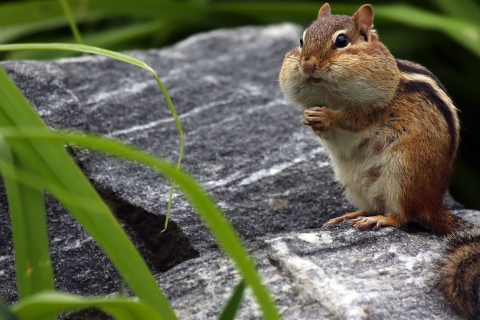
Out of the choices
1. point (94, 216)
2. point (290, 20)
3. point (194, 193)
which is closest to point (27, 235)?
point (94, 216)

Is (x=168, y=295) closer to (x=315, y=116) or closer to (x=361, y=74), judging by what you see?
(x=315, y=116)

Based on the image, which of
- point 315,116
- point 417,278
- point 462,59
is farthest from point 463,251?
point 462,59

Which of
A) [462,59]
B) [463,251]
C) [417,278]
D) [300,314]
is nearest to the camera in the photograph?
[300,314]

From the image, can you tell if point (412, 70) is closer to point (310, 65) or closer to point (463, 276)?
point (310, 65)

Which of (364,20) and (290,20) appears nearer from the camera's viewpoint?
(364,20)

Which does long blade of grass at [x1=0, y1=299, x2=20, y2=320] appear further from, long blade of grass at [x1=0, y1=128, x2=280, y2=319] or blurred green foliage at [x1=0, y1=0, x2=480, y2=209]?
blurred green foliage at [x1=0, y1=0, x2=480, y2=209]

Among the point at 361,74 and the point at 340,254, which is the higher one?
the point at 361,74
